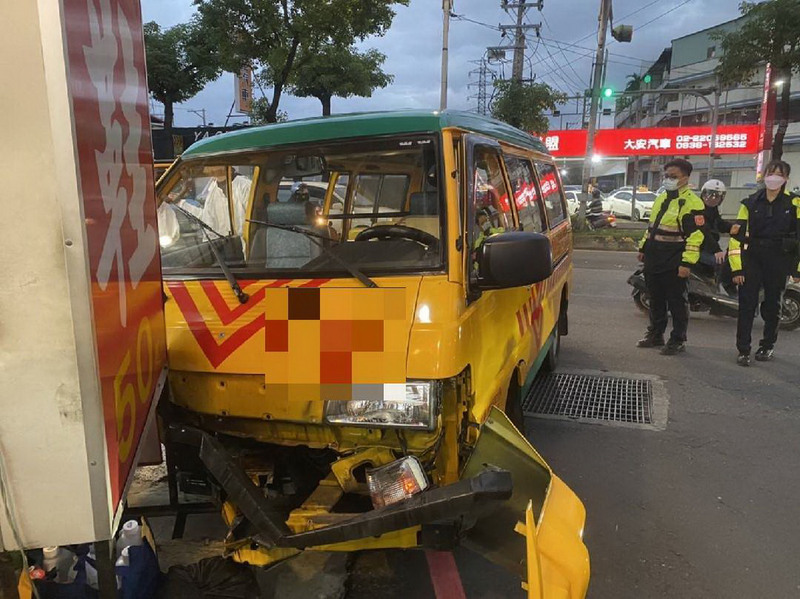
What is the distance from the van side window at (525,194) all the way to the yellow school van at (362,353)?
67 centimetres

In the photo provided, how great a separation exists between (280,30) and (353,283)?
13335 mm

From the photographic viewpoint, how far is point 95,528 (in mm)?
1547

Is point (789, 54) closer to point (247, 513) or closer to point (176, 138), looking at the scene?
point (176, 138)

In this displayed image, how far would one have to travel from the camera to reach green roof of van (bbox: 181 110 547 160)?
2.95 metres

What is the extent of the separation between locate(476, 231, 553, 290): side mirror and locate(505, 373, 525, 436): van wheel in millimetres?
965

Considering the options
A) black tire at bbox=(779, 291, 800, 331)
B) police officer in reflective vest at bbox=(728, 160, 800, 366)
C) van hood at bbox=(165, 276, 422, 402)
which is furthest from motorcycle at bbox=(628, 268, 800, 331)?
van hood at bbox=(165, 276, 422, 402)

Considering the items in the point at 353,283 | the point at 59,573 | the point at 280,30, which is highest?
the point at 280,30

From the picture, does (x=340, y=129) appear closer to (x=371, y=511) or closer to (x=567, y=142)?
(x=371, y=511)

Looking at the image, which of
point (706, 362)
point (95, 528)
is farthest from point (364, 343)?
point (706, 362)

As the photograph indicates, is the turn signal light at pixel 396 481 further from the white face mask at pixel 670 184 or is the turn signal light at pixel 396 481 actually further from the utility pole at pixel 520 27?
the utility pole at pixel 520 27

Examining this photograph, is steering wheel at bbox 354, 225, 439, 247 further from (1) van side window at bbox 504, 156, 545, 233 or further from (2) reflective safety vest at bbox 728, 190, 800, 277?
(2) reflective safety vest at bbox 728, 190, 800, 277

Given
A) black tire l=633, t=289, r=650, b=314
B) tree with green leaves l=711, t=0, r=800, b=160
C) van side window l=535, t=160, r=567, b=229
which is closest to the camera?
van side window l=535, t=160, r=567, b=229

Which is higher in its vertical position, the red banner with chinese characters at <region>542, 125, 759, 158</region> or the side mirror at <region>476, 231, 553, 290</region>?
the red banner with chinese characters at <region>542, 125, 759, 158</region>

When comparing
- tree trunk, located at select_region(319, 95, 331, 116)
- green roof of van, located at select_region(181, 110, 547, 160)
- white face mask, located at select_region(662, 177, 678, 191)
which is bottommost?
white face mask, located at select_region(662, 177, 678, 191)
